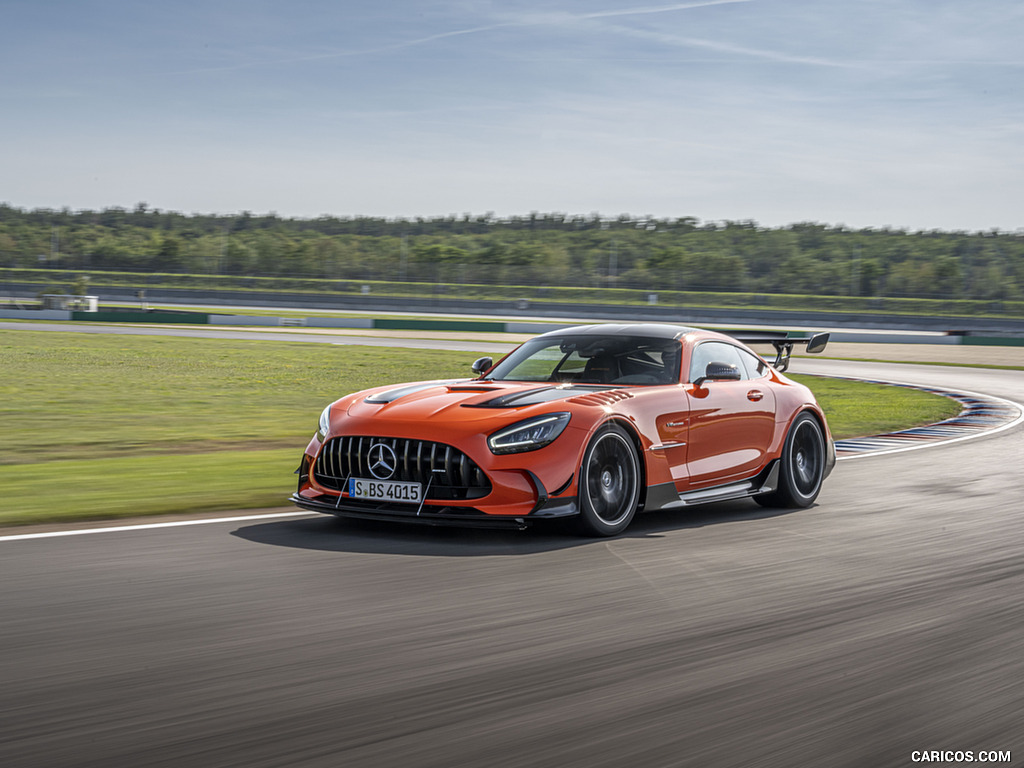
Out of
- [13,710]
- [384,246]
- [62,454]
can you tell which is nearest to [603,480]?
[13,710]

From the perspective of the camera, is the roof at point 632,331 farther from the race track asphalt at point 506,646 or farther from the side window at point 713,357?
the race track asphalt at point 506,646

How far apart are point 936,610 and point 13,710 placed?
3928 mm

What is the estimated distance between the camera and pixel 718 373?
8.17 meters

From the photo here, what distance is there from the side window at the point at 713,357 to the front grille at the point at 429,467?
208cm

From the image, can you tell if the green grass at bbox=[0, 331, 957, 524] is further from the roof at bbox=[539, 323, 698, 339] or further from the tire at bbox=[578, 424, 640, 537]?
the tire at bbox=[578, 424, 640, 537]

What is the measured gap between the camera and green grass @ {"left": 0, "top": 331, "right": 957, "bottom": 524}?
9.02 m

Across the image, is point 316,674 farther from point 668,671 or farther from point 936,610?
point 936,610

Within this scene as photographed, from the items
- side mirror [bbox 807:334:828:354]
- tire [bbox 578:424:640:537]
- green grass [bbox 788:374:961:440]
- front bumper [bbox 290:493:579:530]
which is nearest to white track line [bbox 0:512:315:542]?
front bumper [bbox 290:493:579:530]

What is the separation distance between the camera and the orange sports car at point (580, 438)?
686 centimetres

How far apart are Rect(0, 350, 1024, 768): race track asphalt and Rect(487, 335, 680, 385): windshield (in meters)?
1.05

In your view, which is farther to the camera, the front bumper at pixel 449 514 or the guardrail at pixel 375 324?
the guardrail at pixel 375 324

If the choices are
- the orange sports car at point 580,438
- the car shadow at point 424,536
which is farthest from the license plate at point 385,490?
the car shadow at point 424,536

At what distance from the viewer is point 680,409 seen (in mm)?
7867

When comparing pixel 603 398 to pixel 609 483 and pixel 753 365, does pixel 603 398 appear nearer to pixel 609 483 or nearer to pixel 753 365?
pixel 609 483
